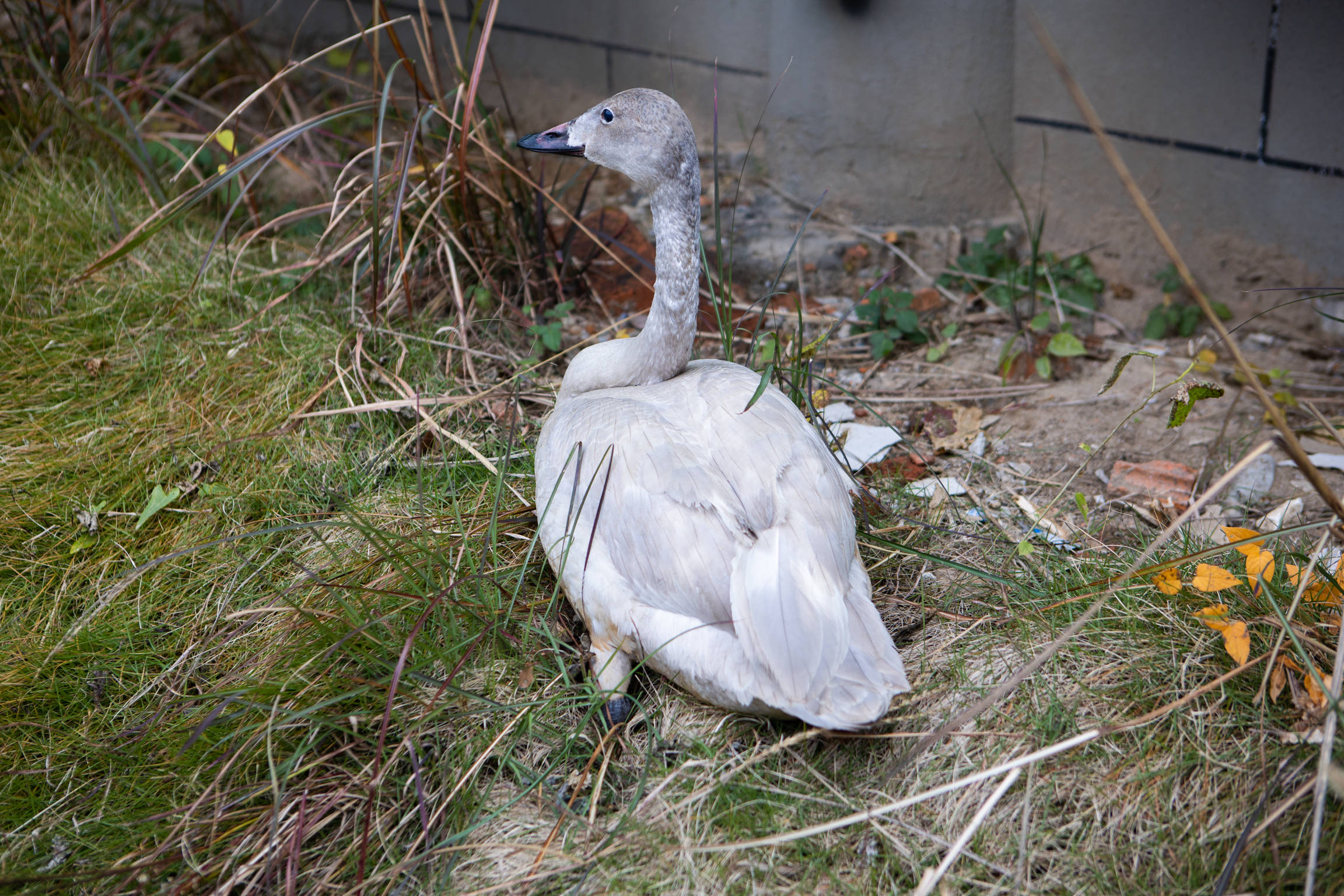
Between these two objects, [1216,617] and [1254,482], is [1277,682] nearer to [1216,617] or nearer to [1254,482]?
[1216,617]

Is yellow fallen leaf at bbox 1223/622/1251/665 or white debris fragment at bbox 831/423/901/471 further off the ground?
yellow fallen leaf at bbox 1223/622/1251/665

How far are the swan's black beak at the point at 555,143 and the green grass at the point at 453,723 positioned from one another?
2.88ft

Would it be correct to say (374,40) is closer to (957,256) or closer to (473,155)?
(473,155)

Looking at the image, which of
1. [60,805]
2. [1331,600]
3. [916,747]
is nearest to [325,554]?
[60,805]

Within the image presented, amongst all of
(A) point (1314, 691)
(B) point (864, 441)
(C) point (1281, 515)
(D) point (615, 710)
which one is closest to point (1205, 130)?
A: (C) point (1281, 515)

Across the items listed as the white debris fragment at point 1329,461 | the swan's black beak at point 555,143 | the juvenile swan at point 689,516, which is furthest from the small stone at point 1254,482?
the swan's black beak at point 555,143

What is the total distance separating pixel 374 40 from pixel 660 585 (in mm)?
2239

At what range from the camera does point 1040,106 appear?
3.63m

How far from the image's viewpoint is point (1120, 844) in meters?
1.64

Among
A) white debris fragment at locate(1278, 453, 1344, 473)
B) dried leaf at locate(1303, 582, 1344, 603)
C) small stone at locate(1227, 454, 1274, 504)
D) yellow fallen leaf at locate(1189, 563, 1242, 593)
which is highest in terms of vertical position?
yellow fallen leaf at locate(1189, 563, 1242, 593)

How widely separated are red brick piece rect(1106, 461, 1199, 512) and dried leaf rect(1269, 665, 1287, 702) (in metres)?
0.90

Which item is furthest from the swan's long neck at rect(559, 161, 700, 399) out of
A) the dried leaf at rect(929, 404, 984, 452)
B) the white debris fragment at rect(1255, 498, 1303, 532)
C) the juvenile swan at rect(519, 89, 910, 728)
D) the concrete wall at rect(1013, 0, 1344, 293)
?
the concrete wall at rect(1013, 0, 1344, 293)

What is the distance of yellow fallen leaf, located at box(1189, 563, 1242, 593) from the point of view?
5.89 ft

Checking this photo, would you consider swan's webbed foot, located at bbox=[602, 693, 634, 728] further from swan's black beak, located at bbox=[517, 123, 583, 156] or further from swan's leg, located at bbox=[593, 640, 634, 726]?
swan's black beak, located at bbox=[517, 123, 583, 156]
